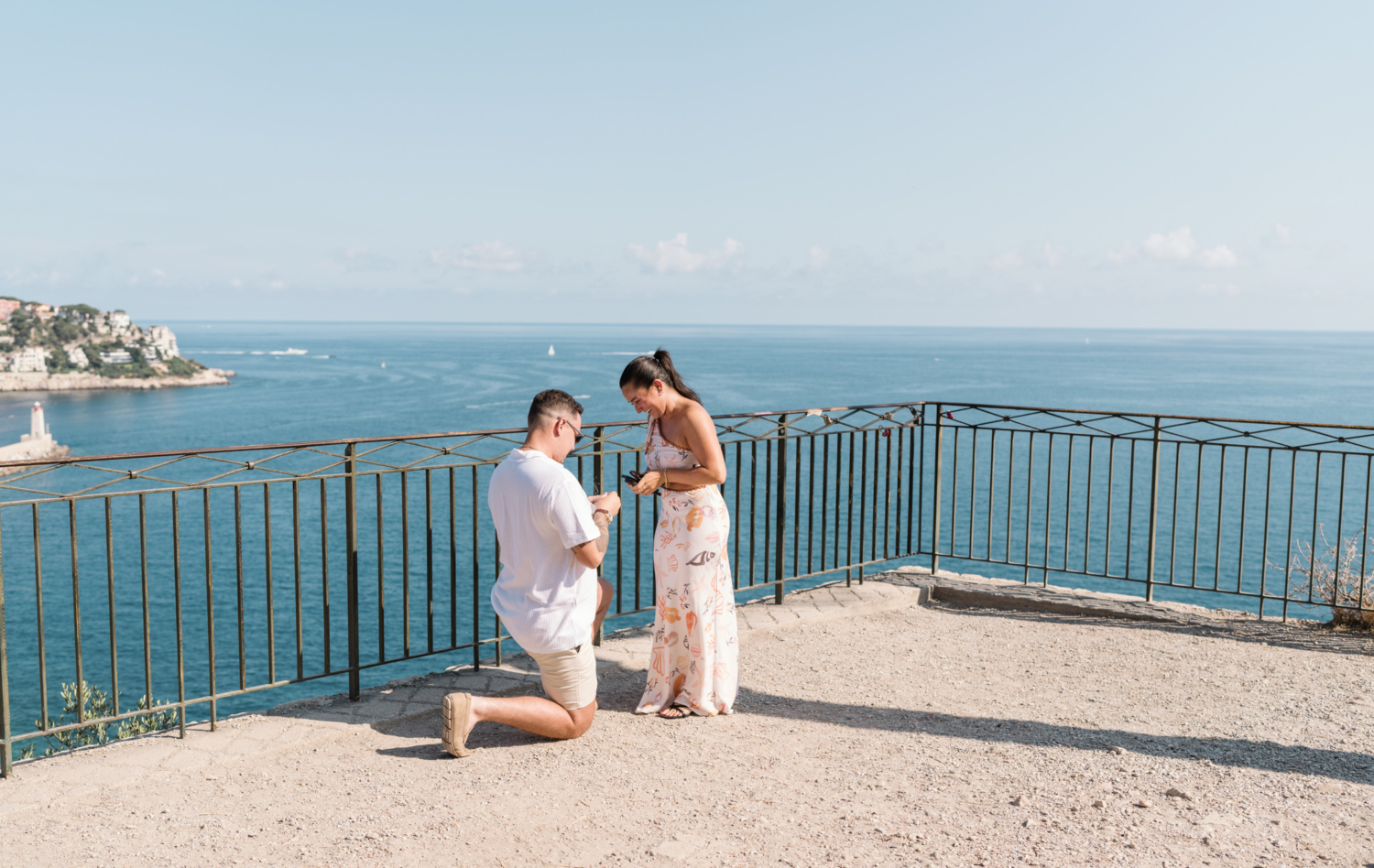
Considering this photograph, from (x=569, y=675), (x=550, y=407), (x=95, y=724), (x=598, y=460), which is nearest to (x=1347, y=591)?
(x=598, y=460)

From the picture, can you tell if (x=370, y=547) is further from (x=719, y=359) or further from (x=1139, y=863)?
(x=719, y=359)

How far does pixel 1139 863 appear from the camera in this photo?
10.7 ft

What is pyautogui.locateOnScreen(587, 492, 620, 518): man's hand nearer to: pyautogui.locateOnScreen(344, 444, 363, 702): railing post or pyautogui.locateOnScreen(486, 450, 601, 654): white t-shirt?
pyautogui.locateOnScreen(486, 450, 601, 654): white t-shirt

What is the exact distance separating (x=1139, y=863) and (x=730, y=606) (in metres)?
2.12

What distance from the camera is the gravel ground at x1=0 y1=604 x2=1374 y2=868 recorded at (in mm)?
3393

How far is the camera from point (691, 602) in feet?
15.5

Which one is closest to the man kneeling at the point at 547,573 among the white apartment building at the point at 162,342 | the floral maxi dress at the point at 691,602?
the floral maxi dress at the point at 691,602

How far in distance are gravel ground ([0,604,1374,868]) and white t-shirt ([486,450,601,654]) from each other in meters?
0.56

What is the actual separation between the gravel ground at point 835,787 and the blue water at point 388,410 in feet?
13.2

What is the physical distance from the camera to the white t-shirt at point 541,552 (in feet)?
13.3

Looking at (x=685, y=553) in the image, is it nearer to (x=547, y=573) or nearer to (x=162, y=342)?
(x=547, y=573)

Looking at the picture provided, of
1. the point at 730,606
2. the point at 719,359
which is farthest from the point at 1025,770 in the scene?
the point at 719,359

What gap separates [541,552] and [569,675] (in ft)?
1.98

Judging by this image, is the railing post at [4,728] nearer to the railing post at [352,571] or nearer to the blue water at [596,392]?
the railing post at [352,571]
